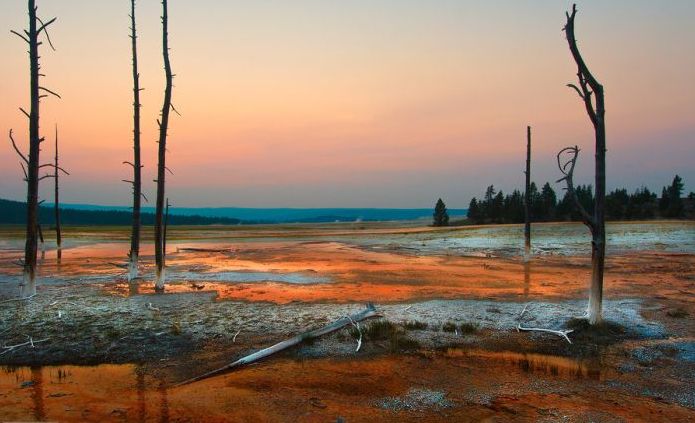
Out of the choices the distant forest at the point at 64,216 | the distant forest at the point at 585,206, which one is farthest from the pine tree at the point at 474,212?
the distant forest at the point at 64,216

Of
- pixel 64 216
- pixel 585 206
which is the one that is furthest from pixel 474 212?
pixel 64 216

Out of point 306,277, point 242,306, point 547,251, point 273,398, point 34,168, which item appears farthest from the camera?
point 547,251

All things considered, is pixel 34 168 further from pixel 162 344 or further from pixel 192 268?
pixel 192 268

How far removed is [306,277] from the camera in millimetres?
22281

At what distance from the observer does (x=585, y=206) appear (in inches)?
3369

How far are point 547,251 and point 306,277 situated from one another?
21.4 m

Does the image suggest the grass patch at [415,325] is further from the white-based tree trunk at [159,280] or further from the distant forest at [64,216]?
the distant forest at [64,216]

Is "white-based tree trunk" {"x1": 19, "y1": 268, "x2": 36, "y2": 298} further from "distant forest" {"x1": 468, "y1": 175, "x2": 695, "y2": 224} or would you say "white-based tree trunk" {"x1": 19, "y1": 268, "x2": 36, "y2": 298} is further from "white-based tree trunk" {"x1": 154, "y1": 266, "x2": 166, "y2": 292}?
"distant forest" {"x1": 468, "y1": 175, "x2": 695, "y2": 224}

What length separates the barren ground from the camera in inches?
275

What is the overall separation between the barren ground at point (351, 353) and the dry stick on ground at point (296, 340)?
0.20 m

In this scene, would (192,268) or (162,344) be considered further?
(192,268)

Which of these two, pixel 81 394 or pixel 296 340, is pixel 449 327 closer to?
pixel 296 340

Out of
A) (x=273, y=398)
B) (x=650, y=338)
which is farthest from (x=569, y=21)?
(x=273, y=398)

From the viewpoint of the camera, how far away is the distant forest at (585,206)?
238ft
